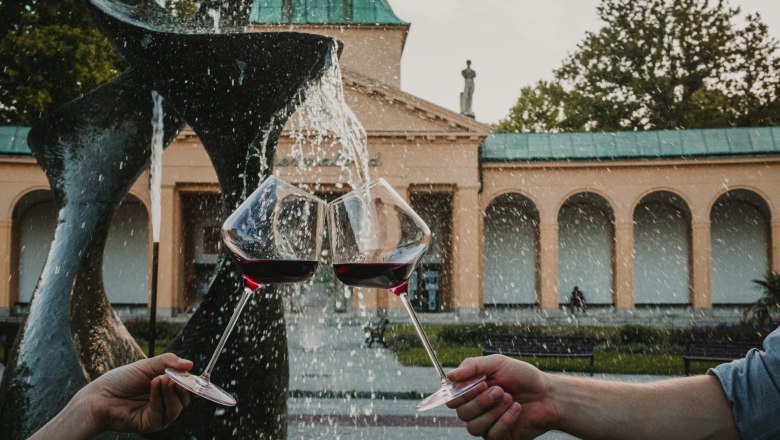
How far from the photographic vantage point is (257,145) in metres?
3.88

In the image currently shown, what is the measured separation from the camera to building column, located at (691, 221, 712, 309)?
103 ft

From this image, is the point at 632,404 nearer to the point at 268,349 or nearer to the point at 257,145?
the point at 268,349

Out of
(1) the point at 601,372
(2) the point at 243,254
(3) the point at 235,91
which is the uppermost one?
(3) the point at 235,91

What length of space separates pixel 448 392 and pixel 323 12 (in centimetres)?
3680

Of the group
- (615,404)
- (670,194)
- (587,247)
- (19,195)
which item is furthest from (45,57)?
(615,404)

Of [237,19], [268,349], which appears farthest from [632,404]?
[237,19]

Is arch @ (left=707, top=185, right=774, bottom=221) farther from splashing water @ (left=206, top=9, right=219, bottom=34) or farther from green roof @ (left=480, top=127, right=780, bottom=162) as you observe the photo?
splashing water @ (left=206, top=9, right=219, bottom=34)

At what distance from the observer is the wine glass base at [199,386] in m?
1.50

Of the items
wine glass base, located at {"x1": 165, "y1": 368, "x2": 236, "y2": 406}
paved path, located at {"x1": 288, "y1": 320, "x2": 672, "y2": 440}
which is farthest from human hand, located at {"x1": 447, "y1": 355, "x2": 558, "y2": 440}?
paved path, located at {"x1": 288, "y1": 320, "x2": 672, "y2": 440}

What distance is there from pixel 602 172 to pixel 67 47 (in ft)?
72.2

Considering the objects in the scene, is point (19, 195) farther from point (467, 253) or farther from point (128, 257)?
point (467, 253)

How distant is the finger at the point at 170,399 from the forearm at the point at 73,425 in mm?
174

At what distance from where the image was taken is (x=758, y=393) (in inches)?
57.0

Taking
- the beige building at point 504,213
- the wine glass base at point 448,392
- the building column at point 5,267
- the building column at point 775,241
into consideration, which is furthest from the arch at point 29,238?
the wine glass base at point 448,392
